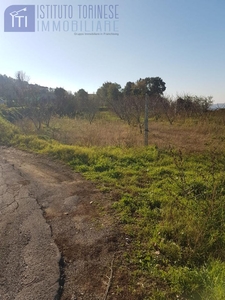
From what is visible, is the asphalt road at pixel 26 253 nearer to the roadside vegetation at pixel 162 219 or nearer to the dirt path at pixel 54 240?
the dirt path at pixel 54 240

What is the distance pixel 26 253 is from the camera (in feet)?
7.91

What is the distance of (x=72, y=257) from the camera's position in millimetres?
2375

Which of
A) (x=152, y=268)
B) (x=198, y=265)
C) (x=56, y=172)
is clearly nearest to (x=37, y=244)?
(x=152, y=268)

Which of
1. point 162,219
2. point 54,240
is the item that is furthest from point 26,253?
point 162,219

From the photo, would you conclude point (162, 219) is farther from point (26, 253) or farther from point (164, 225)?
point (26, 253)

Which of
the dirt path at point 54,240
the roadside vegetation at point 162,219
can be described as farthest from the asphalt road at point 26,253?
the roadside vegetation at point 162,219

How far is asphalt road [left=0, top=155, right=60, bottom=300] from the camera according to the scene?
1.94 m

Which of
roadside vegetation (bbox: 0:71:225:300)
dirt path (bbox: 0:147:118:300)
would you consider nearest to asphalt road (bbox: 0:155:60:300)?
dirt path (bbox: 0:147:118:300)

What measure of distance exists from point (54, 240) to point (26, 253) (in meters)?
0.36

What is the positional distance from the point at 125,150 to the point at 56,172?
8.41 ft

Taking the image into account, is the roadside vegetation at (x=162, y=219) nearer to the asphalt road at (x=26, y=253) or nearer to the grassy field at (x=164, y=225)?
the grassy field at (x=164, y=225)

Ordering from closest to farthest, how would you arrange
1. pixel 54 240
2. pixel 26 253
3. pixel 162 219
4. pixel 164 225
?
1. pixel 26 253
2. pixel 54 240
3. pixel 164 225
4. pixel 162 219

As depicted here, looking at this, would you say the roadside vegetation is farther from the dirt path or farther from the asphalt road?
the asphalt road

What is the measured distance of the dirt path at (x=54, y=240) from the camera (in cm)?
198
